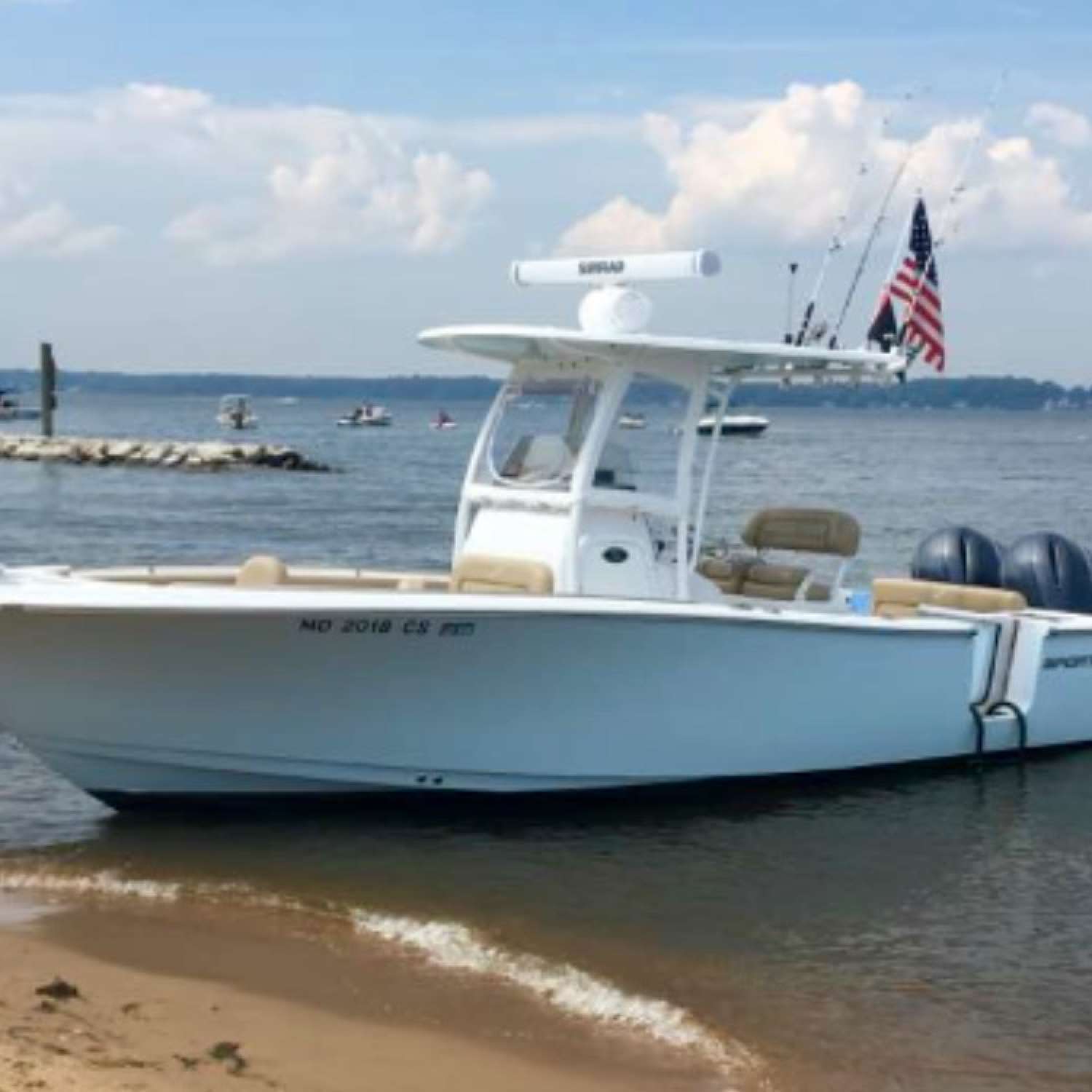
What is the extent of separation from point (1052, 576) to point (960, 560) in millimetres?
698

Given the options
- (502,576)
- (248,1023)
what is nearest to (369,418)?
(502,576)

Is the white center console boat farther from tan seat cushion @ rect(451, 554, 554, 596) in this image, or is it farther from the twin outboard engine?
the twin outboard engine

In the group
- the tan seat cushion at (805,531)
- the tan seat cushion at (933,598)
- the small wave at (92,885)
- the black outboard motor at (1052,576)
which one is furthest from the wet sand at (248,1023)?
the black outboard motor at (1052,576)

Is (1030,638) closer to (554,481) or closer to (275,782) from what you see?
(554,481)

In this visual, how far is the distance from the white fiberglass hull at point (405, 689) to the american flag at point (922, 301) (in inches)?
88.5

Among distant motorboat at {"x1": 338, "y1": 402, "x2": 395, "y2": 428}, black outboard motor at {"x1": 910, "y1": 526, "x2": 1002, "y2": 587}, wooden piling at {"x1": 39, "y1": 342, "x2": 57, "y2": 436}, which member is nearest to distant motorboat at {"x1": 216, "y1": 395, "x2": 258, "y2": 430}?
distant motorboat at {"x1": 338, "y1": 402, "x2": 395, "y2": 428}

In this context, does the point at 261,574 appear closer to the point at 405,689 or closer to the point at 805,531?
the point at 405,689

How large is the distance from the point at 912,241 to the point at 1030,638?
295 centimetres

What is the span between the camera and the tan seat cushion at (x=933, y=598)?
1410 cm

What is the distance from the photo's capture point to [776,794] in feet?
43.1

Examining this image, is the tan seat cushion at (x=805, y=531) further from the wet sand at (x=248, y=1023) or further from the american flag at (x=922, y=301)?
the wet sand at (x=248, y=1023)

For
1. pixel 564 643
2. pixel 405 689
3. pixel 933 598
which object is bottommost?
pixel 405 689

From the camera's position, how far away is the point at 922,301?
14141 mm

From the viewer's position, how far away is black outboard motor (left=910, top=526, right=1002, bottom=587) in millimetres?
15305
